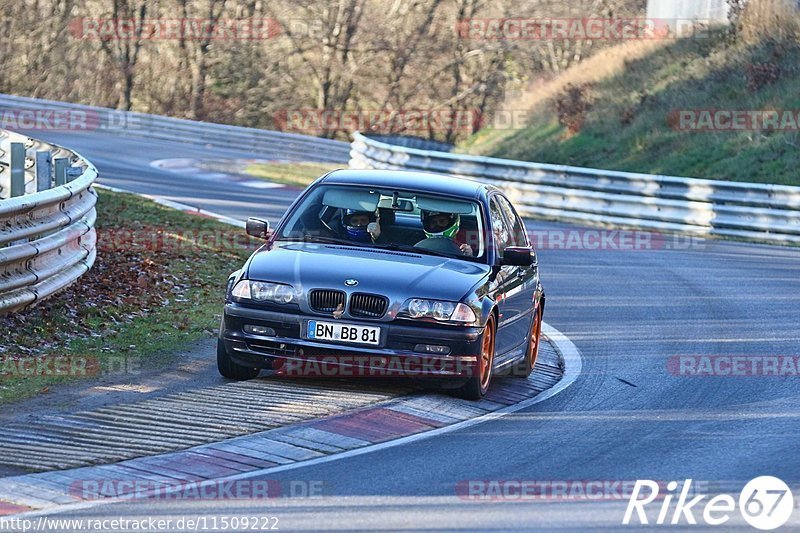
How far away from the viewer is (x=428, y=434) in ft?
27.5

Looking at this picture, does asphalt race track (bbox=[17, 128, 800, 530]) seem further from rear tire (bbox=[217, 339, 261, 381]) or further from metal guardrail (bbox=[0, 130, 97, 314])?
metal guardrail (bbox=[0, 130, 97, 314])

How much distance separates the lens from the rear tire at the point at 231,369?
378 inches

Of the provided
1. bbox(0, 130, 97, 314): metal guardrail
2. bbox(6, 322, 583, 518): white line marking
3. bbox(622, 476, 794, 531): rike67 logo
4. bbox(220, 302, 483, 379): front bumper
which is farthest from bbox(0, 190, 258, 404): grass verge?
bbox(622, 476, 794, 531): rike67 logo

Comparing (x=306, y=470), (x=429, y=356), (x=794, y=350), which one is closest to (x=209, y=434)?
(x=306, y=470)

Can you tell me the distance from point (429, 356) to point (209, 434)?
185 cm

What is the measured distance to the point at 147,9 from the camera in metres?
51.4

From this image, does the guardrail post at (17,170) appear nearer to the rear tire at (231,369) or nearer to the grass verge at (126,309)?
the grass verge at (126,309)

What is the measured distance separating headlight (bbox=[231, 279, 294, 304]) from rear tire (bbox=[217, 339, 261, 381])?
46 centimetres

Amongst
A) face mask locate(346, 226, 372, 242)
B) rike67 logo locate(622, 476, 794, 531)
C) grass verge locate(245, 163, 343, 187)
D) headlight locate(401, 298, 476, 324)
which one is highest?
face mask locate(346, 226, 372, 242)

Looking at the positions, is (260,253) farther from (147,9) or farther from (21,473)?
(147,9)

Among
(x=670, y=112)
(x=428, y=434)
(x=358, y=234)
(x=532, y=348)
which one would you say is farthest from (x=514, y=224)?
(x=670, y=112)

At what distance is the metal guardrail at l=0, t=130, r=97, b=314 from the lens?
10516 mm

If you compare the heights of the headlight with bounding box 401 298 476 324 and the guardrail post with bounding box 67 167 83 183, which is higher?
the guardrail post with bounding box 67 167 83 183

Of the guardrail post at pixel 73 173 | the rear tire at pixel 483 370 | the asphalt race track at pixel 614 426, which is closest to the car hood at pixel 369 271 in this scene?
the rear tire at pixel 483 370
